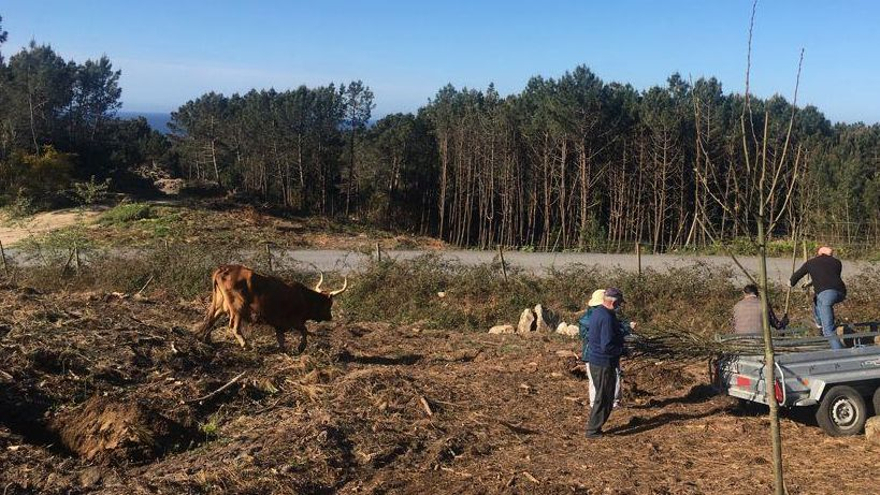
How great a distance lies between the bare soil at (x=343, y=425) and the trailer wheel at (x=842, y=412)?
0.23 metres

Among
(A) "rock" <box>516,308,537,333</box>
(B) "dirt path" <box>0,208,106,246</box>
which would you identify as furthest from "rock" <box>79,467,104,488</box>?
(B) "dirt path" <box>0,208,106,246</box>

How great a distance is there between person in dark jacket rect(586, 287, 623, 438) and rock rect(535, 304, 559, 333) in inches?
261

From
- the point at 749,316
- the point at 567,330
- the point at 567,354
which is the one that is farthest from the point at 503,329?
the point at 749,316

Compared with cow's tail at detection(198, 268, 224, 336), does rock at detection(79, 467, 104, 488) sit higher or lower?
lower

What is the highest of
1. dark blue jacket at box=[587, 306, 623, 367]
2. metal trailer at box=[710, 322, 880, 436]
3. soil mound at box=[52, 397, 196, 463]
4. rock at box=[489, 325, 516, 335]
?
dark blue jacket at box=[587, 306, 623, 367]

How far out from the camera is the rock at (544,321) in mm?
14797

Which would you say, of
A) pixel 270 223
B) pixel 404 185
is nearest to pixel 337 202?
pixel 404 185

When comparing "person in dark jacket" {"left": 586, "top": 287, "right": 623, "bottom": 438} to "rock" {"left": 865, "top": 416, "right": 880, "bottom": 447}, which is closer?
"rock" {"left": 865, "top": 416, "right": 880, "bottom": 447}

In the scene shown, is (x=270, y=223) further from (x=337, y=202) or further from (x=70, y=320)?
(x=70, y=320)

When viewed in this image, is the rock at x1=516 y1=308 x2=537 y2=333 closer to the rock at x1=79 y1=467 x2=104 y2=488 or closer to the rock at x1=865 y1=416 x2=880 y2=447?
the rock at x1=865 y1=416 x2=880 y2=447

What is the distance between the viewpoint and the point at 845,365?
25.7ft

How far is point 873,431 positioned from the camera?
744 centimetres

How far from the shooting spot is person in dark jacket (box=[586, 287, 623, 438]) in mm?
7789

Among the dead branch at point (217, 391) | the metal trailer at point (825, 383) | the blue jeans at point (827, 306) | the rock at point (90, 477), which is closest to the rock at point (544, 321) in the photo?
the blue jeans at point (827, 306)
